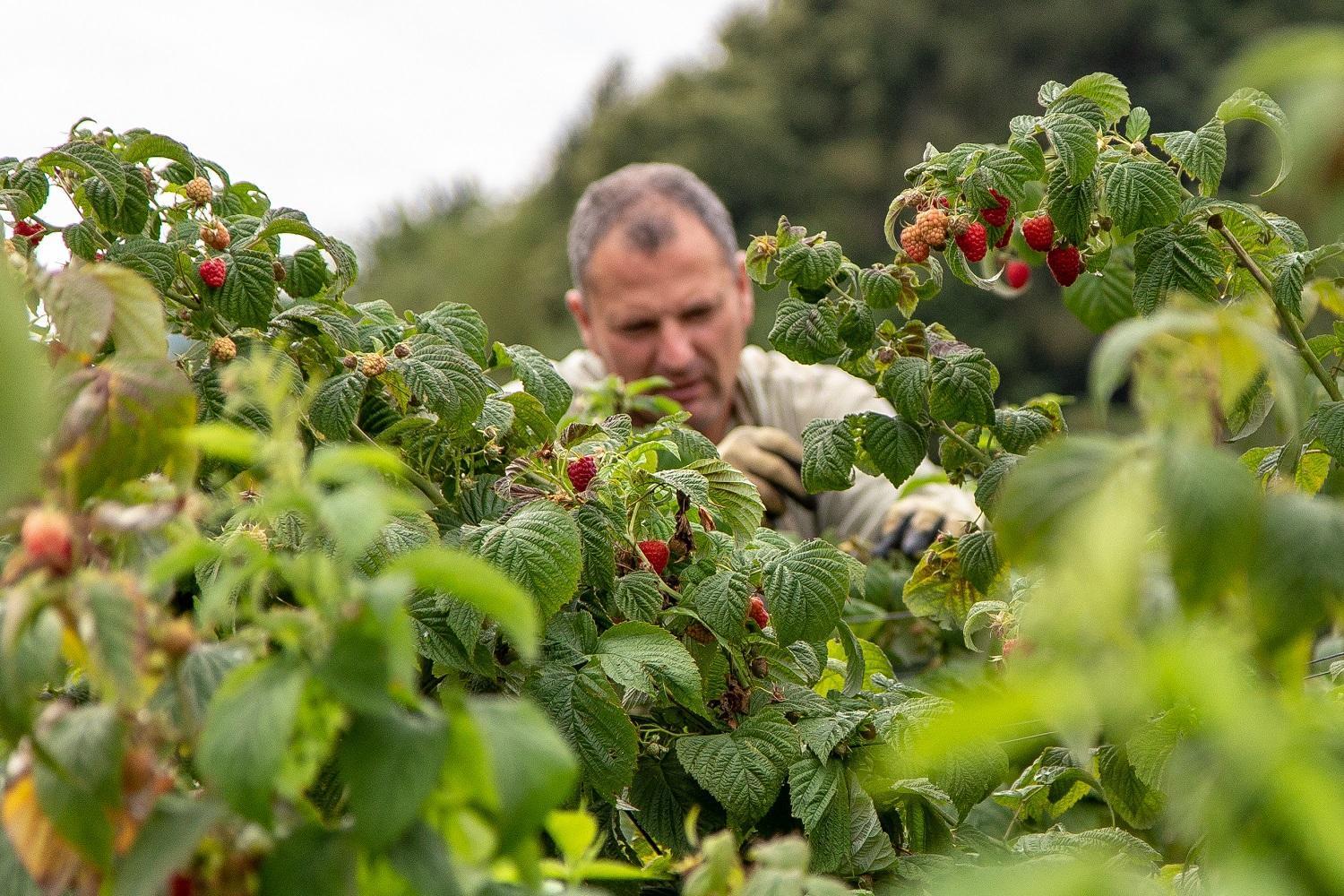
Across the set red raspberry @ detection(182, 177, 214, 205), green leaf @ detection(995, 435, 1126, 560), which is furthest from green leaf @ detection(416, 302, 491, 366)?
green leaf @ detection(995, 435, 1126, 560)

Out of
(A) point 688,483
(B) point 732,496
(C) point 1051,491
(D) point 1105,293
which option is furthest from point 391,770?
(D) point 1105,293

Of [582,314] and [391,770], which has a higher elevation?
[391,770]


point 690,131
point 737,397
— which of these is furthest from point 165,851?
point 690,131

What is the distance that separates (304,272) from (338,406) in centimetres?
18

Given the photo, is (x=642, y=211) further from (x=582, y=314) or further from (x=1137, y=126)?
(x=1137, y=126)

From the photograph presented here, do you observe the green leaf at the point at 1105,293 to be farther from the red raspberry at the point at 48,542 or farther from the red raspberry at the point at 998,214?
the red raspberry at the point at 48,542

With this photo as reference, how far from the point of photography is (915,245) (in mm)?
1322

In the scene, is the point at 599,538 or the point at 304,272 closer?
the point at 599,538

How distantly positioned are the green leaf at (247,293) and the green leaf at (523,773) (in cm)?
79

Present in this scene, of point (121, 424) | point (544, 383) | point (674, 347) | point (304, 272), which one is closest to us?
point (121, 424)

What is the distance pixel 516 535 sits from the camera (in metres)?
1.13

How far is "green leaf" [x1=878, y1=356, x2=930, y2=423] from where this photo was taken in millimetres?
1300

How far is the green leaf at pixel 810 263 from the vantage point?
1337mm

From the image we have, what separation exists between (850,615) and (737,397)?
193 cm
